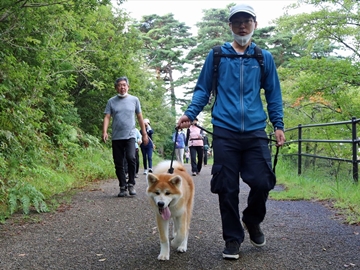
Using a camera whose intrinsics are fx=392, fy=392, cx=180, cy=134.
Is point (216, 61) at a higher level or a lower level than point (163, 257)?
higher

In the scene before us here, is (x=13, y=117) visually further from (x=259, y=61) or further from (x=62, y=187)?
(x=259, y=61)

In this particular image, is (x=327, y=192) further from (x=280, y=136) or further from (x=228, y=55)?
(x=228, y=55)

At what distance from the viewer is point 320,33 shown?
14094 millimetres

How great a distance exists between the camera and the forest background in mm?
6266

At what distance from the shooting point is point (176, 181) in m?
3.65

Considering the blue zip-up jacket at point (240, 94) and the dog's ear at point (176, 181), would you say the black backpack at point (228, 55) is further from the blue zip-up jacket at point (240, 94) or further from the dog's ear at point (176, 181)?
the dog's ear at point (176, 181)

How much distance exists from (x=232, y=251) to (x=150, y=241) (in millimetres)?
1123

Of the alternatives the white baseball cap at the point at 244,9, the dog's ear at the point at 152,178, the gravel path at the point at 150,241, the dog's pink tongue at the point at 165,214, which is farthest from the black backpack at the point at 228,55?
the gravel path at the point at 150,241

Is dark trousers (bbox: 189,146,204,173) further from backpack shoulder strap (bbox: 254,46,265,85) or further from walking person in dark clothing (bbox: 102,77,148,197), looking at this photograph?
backpack shoulder strap (bbox: 254,46,265,85)

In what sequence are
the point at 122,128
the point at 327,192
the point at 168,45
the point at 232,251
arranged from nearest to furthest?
1. the point at 232,251
2. the point at 327,192
3. the point at 122,128
4. the point at 168,45

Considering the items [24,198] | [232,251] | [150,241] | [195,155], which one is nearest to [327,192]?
[150,241]

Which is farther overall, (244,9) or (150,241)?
(150,241)

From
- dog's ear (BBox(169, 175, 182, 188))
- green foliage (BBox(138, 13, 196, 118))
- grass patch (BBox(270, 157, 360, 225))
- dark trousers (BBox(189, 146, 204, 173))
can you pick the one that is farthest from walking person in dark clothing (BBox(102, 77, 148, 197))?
green foliage (BBox(138, 13, 196, 118))

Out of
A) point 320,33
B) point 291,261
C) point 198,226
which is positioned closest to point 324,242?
point 291,261
